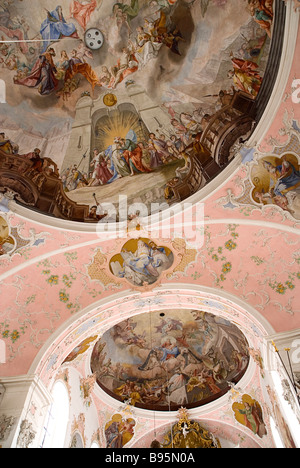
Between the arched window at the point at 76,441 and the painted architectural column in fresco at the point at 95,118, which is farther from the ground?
the painted architectural column in fresco at the point at 95,118

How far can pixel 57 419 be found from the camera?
11797 mm

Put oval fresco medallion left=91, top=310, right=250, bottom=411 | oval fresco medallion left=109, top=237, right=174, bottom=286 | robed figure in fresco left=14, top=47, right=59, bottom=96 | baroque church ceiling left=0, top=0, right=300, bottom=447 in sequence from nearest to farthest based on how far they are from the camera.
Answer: baroque church ceiling left=0, top=0, right=300, bottom=447, robed figure in fresco left=14, top=47, right=59, bottom=96, oval fresco medallion left=109, top=237, right=174, bottom=286, oval fresco medallion left=91, top=310, right=250, bottom=411

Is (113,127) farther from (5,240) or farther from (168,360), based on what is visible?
(168,360)

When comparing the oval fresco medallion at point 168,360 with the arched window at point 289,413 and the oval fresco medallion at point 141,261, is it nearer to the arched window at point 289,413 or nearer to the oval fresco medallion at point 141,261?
the arched window at point 289,413

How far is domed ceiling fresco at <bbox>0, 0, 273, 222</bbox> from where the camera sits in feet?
30.5

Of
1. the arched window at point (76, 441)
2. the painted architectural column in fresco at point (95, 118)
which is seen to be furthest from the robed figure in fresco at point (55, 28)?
the arched window at point (76, 441)

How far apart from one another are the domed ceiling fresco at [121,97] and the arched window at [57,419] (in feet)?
20.4

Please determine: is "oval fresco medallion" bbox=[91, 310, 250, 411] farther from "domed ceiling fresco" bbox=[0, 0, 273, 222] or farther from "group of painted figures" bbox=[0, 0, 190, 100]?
"group of painted figures" bbox=[0, 0, 190, 100]

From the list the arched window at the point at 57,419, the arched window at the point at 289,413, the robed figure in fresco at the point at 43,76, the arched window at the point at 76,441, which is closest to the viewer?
the arched window at the point at 289,413

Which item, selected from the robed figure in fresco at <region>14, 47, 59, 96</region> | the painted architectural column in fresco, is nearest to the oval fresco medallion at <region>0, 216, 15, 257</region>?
the painted architectural column in fresco

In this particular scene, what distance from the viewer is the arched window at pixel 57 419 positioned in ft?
35.7

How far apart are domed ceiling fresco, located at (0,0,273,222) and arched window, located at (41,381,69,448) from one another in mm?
6205

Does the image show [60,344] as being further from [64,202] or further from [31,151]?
[31,151]

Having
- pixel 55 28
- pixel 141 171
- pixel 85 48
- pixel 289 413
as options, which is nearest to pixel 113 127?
pixel 141 171
